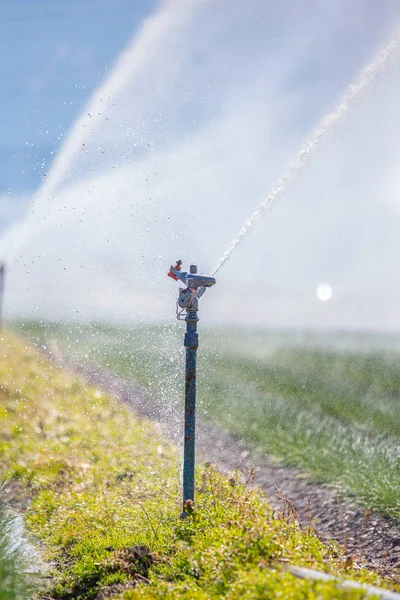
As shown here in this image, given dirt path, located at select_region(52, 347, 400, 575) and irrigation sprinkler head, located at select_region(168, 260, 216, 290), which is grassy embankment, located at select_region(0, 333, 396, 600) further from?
irrigation sprinkler head, located at select_region(168, 260, 216, 290)

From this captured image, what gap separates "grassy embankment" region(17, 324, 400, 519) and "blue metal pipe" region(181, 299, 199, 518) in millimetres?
2219

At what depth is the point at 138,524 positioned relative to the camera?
5.18 m

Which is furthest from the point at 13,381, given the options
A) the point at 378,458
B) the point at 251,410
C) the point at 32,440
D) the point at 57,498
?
the point at 378,458

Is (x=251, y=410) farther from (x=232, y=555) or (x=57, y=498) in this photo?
(x=232, y=555)

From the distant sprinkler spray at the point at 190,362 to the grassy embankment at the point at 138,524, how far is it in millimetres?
262

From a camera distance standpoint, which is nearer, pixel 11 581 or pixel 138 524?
pixel 11 581

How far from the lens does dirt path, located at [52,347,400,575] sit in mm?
5199

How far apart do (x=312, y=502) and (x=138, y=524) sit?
2.26 m

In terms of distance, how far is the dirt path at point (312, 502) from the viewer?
5199 millimetres

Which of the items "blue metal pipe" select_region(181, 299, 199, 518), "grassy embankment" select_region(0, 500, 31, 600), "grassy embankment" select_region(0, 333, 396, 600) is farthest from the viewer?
"blue metal pipe" select_region(181, 299, 199, 518)

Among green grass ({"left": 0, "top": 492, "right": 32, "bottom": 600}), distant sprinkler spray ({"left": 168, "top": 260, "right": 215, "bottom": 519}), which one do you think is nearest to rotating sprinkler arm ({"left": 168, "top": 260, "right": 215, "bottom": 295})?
distant sprinkler spray ({"left": 168, "top": 260, "right": 215, "bottom": 519})

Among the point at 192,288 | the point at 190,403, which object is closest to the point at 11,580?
the point at 190,403

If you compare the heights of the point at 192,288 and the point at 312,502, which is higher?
the point at 192,288

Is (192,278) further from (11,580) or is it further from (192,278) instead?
(11,580)
